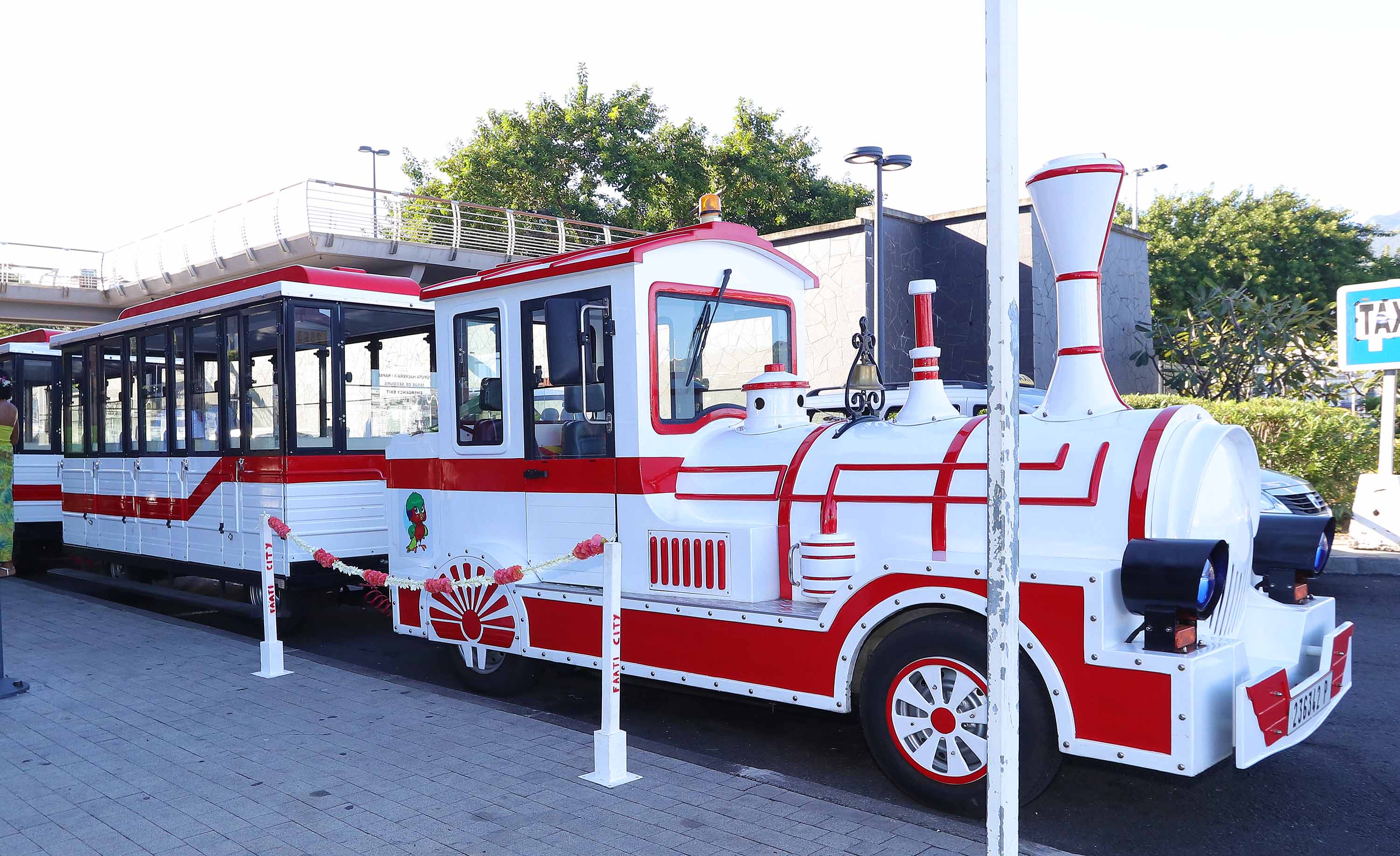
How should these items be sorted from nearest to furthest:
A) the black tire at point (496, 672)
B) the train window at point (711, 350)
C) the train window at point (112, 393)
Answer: the train window at point (711, 350) < the black tire at point (496, 672) < the train window at point (112, 393)

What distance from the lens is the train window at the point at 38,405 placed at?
13180mm

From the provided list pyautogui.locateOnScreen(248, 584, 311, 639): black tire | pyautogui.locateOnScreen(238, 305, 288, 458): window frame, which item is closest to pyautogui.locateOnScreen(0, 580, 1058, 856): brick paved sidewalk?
pyautogui.locateOnScreen(248, 584, 311, 639): black tire

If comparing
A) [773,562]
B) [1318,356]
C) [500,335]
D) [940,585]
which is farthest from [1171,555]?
[1318,356]

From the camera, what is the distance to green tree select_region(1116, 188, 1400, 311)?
31.4m

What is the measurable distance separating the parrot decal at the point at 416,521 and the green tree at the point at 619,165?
25.1 meters

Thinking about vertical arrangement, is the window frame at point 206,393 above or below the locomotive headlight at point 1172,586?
above

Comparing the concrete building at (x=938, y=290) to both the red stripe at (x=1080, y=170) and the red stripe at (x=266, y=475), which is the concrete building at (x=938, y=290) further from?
the red stripe at (x=1080, y=170)

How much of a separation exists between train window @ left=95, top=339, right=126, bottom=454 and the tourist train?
2.94m

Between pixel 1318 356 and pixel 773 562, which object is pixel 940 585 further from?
pixel 1318 356

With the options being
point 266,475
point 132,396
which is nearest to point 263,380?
point 266,475

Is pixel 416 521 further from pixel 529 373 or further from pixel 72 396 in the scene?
pixel 72 396

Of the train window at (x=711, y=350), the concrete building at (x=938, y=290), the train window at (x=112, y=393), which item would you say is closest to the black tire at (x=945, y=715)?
the train window at (x=711, y=350)

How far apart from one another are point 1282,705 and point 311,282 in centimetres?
748

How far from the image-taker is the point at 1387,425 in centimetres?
1152
